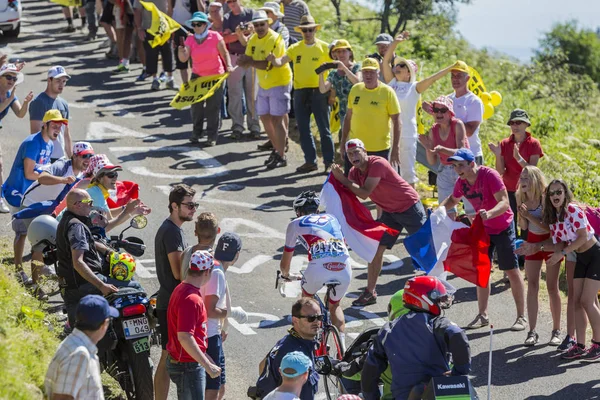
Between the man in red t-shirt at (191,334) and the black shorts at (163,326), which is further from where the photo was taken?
the black shorts at (163,326)

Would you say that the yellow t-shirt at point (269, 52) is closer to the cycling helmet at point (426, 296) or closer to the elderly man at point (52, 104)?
the elderly man at point (52, 104)

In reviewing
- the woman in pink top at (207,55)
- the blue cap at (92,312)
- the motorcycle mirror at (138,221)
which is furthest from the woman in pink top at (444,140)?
the blue cap at (92,312)

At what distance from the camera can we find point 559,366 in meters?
10.1

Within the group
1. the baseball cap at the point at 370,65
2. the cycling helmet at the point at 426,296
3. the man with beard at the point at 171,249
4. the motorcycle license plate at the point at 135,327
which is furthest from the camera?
the baseball cap at the point at 370,65

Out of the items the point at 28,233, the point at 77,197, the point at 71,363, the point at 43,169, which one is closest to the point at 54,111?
the point at 43,169

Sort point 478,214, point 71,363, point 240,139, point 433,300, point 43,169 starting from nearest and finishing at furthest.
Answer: point 71,363 → point 433,300 → point 478,214 → point 43,169 → point 240,139

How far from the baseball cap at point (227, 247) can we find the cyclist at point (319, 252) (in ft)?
3.83

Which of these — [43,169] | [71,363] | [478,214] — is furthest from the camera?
[43,169]

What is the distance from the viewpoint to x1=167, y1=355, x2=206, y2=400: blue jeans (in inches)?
308

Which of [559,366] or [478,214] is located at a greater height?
[478,214]

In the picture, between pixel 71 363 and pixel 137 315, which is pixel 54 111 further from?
pixel 71 363

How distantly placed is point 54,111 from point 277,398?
642 cm

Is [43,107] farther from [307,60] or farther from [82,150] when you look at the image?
[307,60]

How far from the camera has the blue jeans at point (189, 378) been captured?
7.82 metres
